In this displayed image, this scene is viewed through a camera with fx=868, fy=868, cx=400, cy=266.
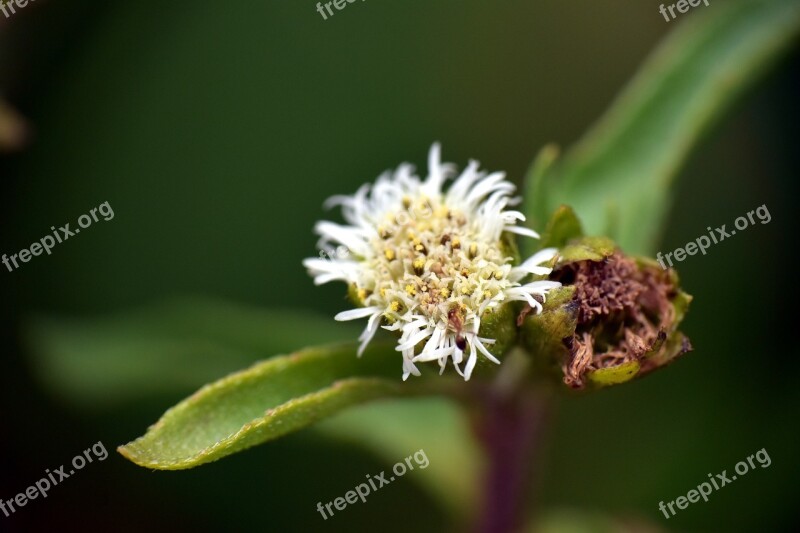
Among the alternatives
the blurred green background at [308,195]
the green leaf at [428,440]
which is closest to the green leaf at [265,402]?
the green leaf at [428,440]

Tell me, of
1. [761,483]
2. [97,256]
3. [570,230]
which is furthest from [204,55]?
[761,483]

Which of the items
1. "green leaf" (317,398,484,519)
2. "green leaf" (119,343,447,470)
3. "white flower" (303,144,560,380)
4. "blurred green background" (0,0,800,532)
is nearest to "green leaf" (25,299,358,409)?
"blurred green background" (0,0,800,532)

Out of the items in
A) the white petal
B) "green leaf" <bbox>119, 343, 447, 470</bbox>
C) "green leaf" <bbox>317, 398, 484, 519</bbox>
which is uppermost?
the white petal

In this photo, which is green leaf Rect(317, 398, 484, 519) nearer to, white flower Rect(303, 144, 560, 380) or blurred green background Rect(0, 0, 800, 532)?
blurred green background Rect(0, 0, 800, 532)

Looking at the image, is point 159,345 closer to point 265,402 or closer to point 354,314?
point 265,402

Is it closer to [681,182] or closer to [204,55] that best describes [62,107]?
[204,55]

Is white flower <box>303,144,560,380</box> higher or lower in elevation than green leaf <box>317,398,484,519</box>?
higher

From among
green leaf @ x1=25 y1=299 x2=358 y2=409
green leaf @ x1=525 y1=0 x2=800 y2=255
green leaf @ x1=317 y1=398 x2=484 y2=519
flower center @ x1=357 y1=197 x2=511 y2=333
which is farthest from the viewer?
green leaf @ x1=25 y1=299 x2=358 y2=409
